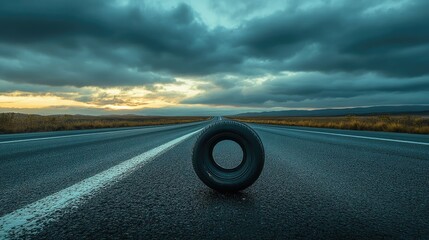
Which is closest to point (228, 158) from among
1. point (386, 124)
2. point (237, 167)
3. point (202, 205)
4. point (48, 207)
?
point (237, 167)

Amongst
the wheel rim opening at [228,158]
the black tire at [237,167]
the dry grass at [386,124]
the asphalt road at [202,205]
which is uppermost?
the black tire at [237,167]

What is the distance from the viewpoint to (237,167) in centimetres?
244

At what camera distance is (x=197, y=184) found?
2648mm

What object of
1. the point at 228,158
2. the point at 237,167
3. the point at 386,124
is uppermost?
the point at 237,167

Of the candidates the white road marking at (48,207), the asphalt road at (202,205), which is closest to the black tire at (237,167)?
the asphalt road at (202,205)

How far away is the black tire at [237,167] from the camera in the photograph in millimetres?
2287

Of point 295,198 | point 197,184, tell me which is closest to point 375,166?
point 295,198

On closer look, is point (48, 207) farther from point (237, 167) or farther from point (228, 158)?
point (228, 158)

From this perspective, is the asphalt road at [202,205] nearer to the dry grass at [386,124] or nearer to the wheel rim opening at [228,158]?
the wheel rim opening at [228,158]

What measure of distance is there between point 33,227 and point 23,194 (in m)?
0.91

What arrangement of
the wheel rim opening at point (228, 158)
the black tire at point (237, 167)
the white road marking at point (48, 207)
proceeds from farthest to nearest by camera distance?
the wheel rim opening at point (228, 158), the black tire at point (237, 167), the white road marking at point (48, 207)

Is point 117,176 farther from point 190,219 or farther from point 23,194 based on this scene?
point 190,219

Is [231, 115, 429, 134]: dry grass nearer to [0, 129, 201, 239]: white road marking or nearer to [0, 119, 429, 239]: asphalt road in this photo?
[0, 119, 429, 239]: asphalt road

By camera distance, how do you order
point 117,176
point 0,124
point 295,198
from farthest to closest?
point 0,124 → point 117,176 → point 295,198
